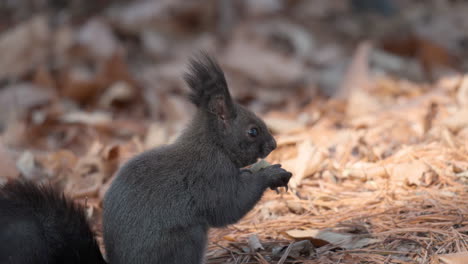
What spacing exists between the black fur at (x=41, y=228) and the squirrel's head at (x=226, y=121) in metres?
0.66

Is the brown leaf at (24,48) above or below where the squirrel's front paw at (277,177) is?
above

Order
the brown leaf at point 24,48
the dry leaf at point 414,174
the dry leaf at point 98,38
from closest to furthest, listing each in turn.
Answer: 1. the dry leaf at point 414,174
2. the brown leaf at point 24,48
3. the dry leaf at point 98,38

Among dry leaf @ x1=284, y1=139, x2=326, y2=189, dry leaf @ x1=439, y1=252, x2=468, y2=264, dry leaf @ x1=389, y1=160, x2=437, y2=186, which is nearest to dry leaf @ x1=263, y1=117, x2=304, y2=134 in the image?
dry leaf @ x1=284, y1=139, x2=326, y2=189

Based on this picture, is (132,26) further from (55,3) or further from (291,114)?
(291,114)

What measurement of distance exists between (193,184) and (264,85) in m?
3.65

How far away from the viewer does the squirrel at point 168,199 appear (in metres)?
1.96

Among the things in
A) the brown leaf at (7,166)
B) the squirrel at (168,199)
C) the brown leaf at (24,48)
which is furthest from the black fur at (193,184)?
the brown leaf at (24,48)

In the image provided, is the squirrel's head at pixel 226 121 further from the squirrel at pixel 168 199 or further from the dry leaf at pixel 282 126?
the dry leaf at pixel 282 126

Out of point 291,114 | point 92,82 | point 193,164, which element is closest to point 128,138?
point 92,82

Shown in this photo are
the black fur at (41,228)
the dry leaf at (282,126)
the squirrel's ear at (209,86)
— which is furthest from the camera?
the dry leaf at (282,126)

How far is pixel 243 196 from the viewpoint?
225 centimetres

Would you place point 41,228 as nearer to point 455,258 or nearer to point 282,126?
point 455,258

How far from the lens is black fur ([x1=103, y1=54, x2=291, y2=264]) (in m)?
2.08

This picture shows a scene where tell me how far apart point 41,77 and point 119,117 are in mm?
989
